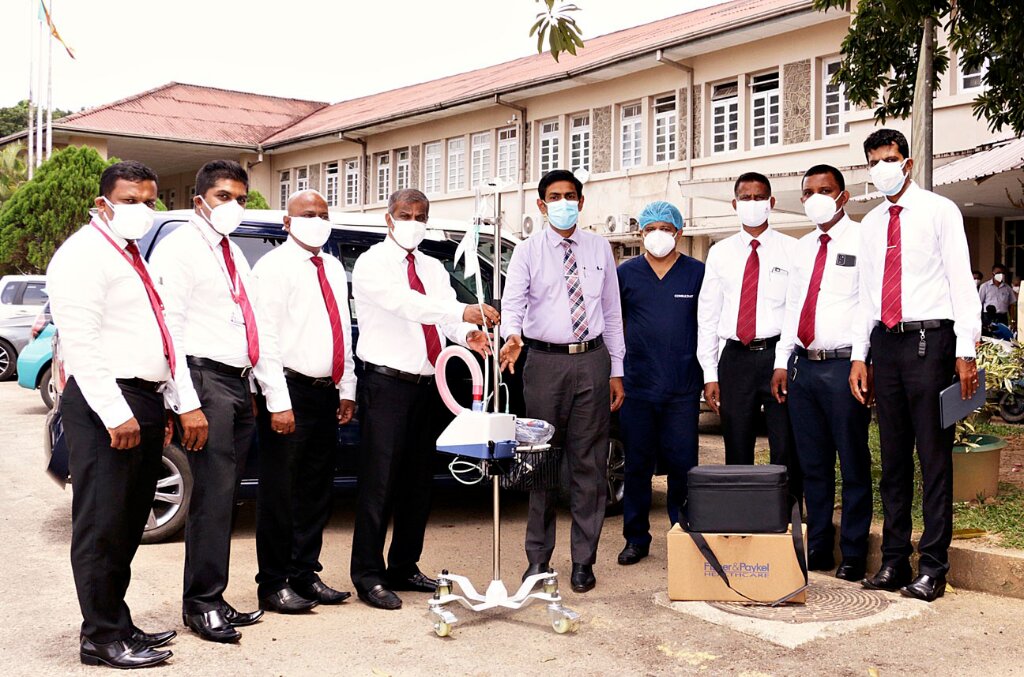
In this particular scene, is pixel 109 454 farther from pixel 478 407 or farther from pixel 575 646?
pixel 575 646

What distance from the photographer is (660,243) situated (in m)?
6.33

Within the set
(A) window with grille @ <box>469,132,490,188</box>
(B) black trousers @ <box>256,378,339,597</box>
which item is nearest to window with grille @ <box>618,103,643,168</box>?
(A) window with grille @ <box>469,132,490,188</box>

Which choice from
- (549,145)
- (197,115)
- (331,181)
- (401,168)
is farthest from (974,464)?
(197,115)

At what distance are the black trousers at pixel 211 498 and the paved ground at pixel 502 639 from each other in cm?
22

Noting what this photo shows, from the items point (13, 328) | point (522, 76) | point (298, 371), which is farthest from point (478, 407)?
point (522, 76)

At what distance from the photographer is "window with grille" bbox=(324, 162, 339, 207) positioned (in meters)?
35.8

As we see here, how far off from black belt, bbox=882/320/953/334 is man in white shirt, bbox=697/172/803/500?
805mm

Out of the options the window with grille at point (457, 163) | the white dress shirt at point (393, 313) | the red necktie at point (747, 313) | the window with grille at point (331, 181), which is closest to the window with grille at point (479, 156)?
the window with grille at point (457, 163)

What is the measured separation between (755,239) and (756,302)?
414 millimetres

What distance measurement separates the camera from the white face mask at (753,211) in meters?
6.25

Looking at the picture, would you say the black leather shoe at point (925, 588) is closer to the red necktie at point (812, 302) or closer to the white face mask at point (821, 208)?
the red necktie at point (812, 302)

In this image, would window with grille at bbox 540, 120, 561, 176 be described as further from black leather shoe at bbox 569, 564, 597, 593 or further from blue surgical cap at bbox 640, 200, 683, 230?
black leather shoe at bbox 569, 564, 597, 593

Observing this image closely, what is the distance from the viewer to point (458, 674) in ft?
14.3

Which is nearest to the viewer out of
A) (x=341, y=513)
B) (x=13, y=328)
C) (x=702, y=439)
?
(x=341, y=513)
